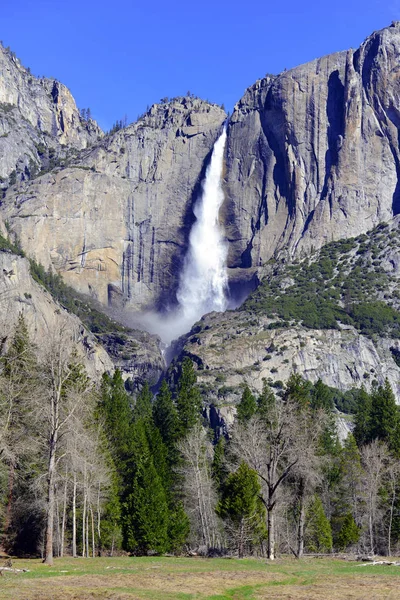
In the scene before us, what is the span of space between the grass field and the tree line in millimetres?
5727

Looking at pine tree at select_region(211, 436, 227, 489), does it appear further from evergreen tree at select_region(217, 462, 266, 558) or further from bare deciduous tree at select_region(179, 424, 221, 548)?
evergreen tree at select_region(217, 462, 266, 558)

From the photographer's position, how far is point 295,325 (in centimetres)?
14862

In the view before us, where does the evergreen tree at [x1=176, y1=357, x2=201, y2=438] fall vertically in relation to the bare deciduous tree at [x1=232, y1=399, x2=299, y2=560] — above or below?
above

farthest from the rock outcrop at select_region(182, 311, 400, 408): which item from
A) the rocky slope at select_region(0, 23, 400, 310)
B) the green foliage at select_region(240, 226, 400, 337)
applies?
the rocky slope at select_region(0, 23, 400, 310)

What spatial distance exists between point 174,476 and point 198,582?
38.2m

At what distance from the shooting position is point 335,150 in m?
190

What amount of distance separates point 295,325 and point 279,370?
1303cm

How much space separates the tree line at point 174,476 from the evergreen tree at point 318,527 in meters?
0.11

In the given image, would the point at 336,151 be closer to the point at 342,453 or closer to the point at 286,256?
the point at 286,256

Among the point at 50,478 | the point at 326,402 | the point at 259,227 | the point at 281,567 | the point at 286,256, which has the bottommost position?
the point at 281,567

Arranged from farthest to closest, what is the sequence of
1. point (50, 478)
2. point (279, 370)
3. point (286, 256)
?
point (286, 256)
point (279, 370)
point (50, 478)

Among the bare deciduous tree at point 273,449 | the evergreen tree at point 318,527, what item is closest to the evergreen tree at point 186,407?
the evergreen tree at point 318,527

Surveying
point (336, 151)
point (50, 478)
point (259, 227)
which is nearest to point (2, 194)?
point (259, 227)

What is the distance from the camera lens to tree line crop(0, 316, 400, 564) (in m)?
45.5
